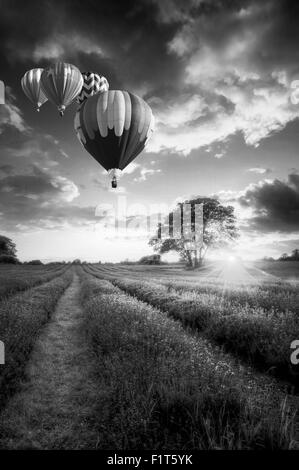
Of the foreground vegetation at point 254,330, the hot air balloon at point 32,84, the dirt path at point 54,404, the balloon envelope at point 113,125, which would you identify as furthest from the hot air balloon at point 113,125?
the dirt path at point 54,404

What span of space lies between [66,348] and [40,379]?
6.77ft

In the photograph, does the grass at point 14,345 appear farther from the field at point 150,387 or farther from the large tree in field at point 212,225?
the large tree in field at point 212,225

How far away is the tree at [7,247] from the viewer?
351ft

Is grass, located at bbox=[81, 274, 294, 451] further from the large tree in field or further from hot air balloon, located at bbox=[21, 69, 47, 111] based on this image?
the large tree in field

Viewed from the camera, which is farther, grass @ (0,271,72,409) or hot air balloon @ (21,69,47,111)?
hot air balloon @ (21,69,47,111)

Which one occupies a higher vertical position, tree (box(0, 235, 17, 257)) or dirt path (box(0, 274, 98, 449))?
tree (box(0, 235, 17, 257))

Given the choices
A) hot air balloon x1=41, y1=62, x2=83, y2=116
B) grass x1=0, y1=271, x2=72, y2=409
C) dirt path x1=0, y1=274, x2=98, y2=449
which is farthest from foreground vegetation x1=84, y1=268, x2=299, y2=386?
hot air balloon x1=41, y1=62, x2=83, y2=116

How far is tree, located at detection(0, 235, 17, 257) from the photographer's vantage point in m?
107

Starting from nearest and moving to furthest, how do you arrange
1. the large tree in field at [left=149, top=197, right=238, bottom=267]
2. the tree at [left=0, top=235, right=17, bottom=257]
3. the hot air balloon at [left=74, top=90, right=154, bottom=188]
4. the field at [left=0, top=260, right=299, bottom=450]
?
the field at [left=0, top=260, right=299, bottom=450] → the hot air balloon at [left=74, top=90, right=154, bottom=188] → the large tree in field at [left=149, top=197, right=238, bottom=267] → the tree at [left=0, top=235, right=17, bottom=257]

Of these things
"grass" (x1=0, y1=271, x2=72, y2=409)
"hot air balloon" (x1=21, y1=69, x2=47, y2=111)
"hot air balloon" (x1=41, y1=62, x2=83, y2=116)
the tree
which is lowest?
"grass" (x1=0, y1=271, x2=72, y2=409)

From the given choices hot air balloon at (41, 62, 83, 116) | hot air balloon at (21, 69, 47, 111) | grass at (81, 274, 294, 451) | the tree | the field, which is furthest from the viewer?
the tree

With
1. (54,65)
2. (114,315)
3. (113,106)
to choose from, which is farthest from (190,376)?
(54,65)

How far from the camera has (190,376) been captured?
3682 millimetres

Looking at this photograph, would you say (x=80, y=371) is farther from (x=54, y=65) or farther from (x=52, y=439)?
(x=54, y=65)
